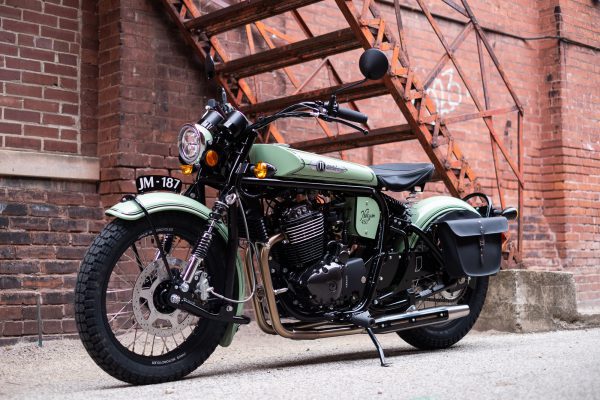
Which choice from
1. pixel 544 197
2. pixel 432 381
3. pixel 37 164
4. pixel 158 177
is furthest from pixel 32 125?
pixel 544 197

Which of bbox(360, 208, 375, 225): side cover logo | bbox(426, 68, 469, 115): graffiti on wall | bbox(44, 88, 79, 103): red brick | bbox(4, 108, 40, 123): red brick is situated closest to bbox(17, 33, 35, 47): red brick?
bbox(44, 88, 79, 103): red brick

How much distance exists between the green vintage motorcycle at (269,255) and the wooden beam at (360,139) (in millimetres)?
1227

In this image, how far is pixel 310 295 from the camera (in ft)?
15.4

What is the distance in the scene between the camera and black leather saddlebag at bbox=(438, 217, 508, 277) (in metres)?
5.32

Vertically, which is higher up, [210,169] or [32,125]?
[32,125]

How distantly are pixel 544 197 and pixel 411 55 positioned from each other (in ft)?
8.18

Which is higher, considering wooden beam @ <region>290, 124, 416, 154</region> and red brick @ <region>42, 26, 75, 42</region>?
red brick @ <region>42, 26, 75, 42</region>

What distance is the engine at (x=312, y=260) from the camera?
184 inches

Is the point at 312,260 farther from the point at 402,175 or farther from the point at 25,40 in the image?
the point at 25,40

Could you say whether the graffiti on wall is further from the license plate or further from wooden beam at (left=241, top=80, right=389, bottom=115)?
the license plate

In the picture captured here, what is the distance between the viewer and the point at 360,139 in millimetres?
7012

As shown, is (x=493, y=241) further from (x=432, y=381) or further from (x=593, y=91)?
(x=593, y=91)

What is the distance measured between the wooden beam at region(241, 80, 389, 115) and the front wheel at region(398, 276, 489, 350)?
148cm

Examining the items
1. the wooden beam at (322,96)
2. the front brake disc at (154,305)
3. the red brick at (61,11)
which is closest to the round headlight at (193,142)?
the front brake disc at (154,305)
